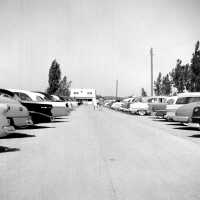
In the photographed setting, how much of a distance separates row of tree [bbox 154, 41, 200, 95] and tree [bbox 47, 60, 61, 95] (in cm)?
2250

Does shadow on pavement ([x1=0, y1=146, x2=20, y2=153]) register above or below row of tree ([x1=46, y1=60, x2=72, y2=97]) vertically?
below

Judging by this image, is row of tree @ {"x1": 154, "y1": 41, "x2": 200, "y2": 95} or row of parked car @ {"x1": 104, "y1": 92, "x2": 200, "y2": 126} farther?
row of tree @ {"x1": 154, "y1": 41, "x2": 200, "y2": 95}

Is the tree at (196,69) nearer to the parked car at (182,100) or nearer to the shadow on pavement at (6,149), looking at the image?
the parked car at (182,100)

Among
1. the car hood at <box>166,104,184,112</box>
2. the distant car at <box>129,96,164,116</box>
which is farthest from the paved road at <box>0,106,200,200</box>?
the distant car at <box>129,96,164,116</box>

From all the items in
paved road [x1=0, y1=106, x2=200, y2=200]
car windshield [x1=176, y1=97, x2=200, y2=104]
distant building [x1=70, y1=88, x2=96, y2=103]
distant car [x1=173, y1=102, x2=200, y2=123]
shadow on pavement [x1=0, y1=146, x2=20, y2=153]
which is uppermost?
distant building [x1=70, y1=88, x2=96, y2=103]

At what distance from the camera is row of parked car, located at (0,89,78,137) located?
28.0 ft

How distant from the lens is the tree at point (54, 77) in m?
77.3

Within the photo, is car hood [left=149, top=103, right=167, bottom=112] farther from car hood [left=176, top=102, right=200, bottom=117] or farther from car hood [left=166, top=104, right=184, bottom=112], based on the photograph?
car hood [left=176, top=102, right=200, bottom=117]

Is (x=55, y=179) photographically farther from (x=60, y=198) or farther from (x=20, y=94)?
(x=20, y=94)

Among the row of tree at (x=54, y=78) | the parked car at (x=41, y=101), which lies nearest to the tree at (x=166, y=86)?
the row of tree at (x=54, y=78)

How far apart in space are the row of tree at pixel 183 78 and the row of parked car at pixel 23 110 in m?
25.3

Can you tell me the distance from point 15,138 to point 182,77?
48943 millimetres

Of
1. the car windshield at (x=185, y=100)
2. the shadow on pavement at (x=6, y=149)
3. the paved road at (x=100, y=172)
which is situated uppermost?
the car windshield at (x=185, y=100)

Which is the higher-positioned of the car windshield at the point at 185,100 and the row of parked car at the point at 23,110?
the car windshield at the point at 185,100
